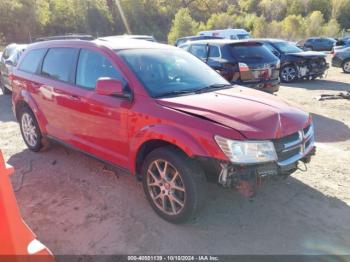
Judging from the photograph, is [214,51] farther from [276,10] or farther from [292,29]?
[276,10]

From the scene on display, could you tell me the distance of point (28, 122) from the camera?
19.6 ft

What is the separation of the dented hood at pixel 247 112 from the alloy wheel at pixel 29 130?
291 centimetres

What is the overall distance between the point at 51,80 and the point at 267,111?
3050 millimetres

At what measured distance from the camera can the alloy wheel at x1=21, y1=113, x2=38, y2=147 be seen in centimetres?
588

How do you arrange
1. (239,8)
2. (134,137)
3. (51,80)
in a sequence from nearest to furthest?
(134,137) < (51,80) < (239,8)

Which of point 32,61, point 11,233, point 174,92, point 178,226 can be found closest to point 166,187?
point 178,226

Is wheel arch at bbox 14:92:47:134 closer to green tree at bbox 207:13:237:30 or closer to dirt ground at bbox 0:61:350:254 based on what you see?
dirt ground at bbox 0:61:350:254

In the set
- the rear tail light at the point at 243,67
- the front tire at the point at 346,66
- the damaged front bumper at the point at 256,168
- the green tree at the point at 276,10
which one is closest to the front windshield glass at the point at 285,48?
the front tire at the point at 346,66

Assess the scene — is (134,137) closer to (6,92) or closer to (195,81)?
(195,81)

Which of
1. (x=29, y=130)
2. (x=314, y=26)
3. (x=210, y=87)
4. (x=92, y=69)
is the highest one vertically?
(x=92, y=69)

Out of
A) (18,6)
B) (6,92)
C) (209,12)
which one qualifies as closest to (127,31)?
(18,6)

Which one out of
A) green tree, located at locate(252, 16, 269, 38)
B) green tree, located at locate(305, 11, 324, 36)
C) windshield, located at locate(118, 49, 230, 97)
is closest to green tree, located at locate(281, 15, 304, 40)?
green tree, located at locate(305, 11, 324, 36)

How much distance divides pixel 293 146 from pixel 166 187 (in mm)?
1308

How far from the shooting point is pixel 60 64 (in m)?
5.11
